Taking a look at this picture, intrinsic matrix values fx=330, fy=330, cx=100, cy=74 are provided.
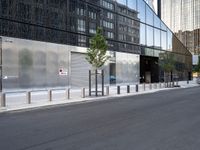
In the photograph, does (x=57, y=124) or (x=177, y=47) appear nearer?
(x=57, y=124)

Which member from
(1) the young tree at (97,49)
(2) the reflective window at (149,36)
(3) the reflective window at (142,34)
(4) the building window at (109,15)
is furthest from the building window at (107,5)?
(1) the young tree at (97,49)

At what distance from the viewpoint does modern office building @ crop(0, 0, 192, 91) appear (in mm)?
29375

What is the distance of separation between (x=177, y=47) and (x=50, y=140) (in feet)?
204

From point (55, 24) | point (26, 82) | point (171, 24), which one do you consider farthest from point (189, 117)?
point (171, 24)

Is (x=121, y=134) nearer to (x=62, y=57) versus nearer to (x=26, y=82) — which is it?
(x=26, y=82)

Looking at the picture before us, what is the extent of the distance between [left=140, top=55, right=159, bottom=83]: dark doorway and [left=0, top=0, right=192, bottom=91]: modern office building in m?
0.18

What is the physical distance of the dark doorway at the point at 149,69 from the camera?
58475 mm

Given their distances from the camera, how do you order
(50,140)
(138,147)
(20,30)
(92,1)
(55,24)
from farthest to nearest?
(92,1) < (55,24) < (20,30) < (50,140) < (138,147)

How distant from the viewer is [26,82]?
30500mm

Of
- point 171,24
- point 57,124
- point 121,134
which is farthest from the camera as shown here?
point 171,24

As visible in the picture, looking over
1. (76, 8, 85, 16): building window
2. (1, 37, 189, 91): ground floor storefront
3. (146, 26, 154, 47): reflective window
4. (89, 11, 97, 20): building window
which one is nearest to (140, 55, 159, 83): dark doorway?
(146, 26, 154, 47): reflective window

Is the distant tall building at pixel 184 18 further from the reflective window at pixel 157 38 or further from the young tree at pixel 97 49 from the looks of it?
the young tree at pixel 97 49

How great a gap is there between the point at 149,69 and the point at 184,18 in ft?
222

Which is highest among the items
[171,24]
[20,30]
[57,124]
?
[171,24]
